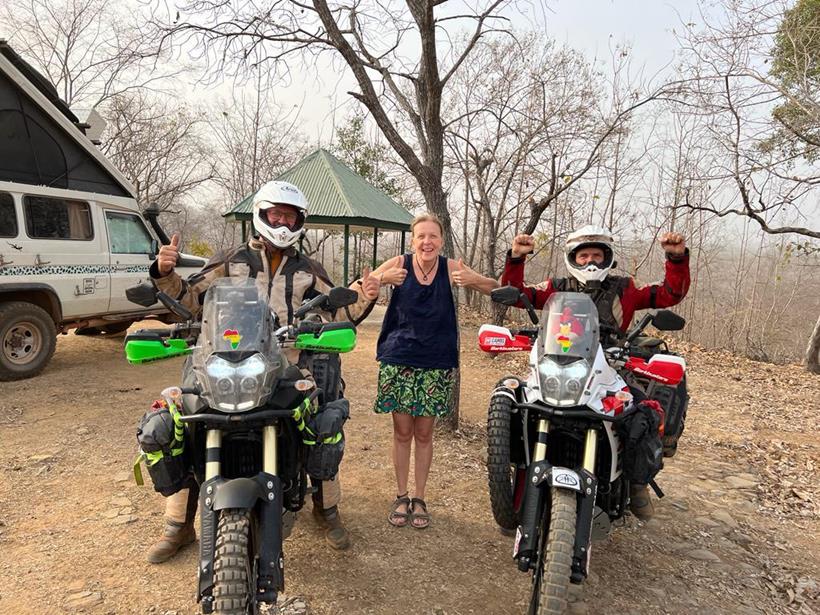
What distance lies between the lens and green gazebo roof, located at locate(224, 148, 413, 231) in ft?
38.2

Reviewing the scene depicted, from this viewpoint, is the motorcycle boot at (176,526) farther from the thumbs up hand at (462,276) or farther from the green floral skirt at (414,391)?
the thumbs up hand at (462,276)

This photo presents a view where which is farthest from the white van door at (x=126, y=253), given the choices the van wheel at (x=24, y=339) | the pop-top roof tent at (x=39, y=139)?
the van wheel at (x=24, y=339)

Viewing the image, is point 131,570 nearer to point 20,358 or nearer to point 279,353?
point 279,353

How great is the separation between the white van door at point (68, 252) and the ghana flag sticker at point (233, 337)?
559cm

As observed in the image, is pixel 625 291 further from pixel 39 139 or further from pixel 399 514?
pixel 39 139

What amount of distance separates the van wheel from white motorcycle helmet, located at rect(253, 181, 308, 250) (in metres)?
5.01

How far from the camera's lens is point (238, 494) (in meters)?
1.92

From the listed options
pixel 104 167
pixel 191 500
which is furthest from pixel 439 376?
pixel 104 167

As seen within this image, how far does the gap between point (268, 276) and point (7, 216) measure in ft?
16.4

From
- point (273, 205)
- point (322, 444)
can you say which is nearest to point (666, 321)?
point (322, 444)

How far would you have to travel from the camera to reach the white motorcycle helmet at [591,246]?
2879mm

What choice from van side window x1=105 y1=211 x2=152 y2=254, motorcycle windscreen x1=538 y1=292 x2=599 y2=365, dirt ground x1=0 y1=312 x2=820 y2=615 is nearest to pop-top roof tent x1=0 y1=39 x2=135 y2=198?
van side window x1=105 y1=211 x2=152 y2=254

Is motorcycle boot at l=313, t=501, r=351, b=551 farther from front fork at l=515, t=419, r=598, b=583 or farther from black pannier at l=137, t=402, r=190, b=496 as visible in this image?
front fork at l=515, t=419, r=598, b=583

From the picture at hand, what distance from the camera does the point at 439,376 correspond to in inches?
127
